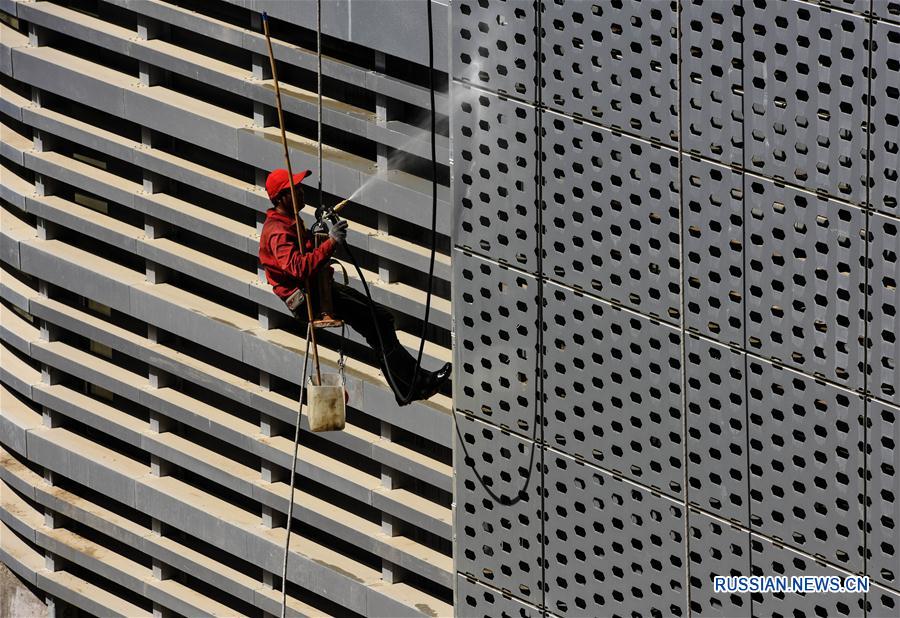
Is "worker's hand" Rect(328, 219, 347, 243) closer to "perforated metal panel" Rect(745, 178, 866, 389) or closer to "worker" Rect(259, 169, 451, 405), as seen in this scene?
"worker" Rect(259, 169, 451, 405)

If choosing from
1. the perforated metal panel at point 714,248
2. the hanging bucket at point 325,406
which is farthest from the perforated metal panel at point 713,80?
the hanging bucket at point 325,406

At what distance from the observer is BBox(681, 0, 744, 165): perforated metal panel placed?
1019 centimetres

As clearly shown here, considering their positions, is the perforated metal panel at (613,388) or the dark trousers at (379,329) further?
the dark trousers at (379,329)

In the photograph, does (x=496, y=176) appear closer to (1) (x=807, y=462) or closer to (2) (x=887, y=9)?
(1) (x=807, y=462)

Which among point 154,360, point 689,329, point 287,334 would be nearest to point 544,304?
point 689,329

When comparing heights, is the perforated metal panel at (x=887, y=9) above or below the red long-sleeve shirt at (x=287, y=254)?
above

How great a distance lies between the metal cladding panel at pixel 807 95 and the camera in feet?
32.0

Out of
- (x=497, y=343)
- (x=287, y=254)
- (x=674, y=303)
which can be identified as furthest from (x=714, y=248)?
(x=287, y=254)

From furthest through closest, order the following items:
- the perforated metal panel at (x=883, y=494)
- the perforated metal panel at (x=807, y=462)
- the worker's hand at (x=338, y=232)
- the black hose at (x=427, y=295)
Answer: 1. the black hose at (x=427, y=295)
2. the worker's hand at (x=338, y=232)
3. the perforated metal panel at (x=807, y=462)
4. the perforated metal panel at (x=883, y=494)

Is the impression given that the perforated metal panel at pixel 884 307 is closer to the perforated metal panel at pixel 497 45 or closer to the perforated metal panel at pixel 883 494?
the perforated metal panel at pixel 883 494

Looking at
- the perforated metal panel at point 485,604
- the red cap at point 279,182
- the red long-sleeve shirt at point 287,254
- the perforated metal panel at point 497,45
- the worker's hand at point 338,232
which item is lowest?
the perforated metal panel at point 485,604

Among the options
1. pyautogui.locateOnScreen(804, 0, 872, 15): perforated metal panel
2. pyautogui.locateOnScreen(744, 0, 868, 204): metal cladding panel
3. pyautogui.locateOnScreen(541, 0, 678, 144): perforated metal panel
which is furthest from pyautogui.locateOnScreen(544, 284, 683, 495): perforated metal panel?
pyautogui.locateOnScreen(804, 0, 872, 15): perforated metal panel

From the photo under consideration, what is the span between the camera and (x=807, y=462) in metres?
10.5

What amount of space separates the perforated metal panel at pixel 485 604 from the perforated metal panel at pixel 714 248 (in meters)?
2.42
